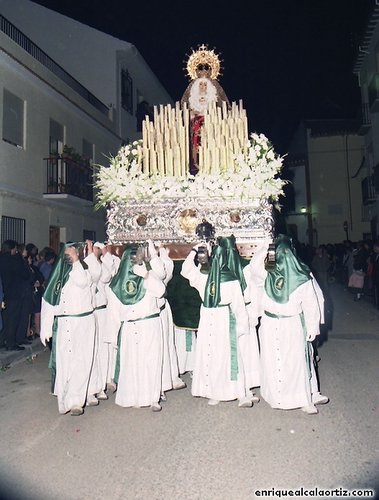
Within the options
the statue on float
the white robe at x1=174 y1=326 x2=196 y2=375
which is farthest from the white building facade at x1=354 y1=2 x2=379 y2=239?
the white robe at x1=174 y1=326 x2=196 y2=375

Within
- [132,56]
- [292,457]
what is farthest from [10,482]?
[132,56]

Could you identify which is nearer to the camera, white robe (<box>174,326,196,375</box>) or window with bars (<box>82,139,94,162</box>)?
white robe (<box>174,326,196,375</box>)

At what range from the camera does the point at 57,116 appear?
1385 centimetres

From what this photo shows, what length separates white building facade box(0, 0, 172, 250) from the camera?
11.5 m

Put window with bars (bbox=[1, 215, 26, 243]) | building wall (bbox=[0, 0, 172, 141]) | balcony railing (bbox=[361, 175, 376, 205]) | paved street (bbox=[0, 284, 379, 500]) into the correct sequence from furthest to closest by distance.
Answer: balcony railing (bbox=[361, 175, 376, 205]), building wall (bbox=[0, 0, 172, 141]), window with bars (bbox=[1, 215, 26, 243]), paved street (bbox=[0, 284, 379, 500])

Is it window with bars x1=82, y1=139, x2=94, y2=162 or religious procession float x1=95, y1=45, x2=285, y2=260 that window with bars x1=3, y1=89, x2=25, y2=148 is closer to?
window with bars x1=82, y1=139, x2=94, y2=162

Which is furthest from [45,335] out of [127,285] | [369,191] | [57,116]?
[369,191]

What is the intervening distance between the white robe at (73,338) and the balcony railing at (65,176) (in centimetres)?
877

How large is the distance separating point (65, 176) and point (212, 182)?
9267 millimetres

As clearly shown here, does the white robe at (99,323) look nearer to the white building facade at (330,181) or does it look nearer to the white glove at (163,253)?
the white glove at (163,253)

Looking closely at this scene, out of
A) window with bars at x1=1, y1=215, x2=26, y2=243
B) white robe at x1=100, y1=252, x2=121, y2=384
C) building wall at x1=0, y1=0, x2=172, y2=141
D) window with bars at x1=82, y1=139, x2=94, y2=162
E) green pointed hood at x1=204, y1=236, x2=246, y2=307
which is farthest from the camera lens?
building wall at x1=0, y1=0, x2=172, y2=141

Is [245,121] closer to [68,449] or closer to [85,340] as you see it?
[85,340]

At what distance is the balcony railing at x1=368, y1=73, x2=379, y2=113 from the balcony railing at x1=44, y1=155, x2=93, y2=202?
10954 millimetres

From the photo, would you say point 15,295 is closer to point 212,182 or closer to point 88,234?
point 212,182
